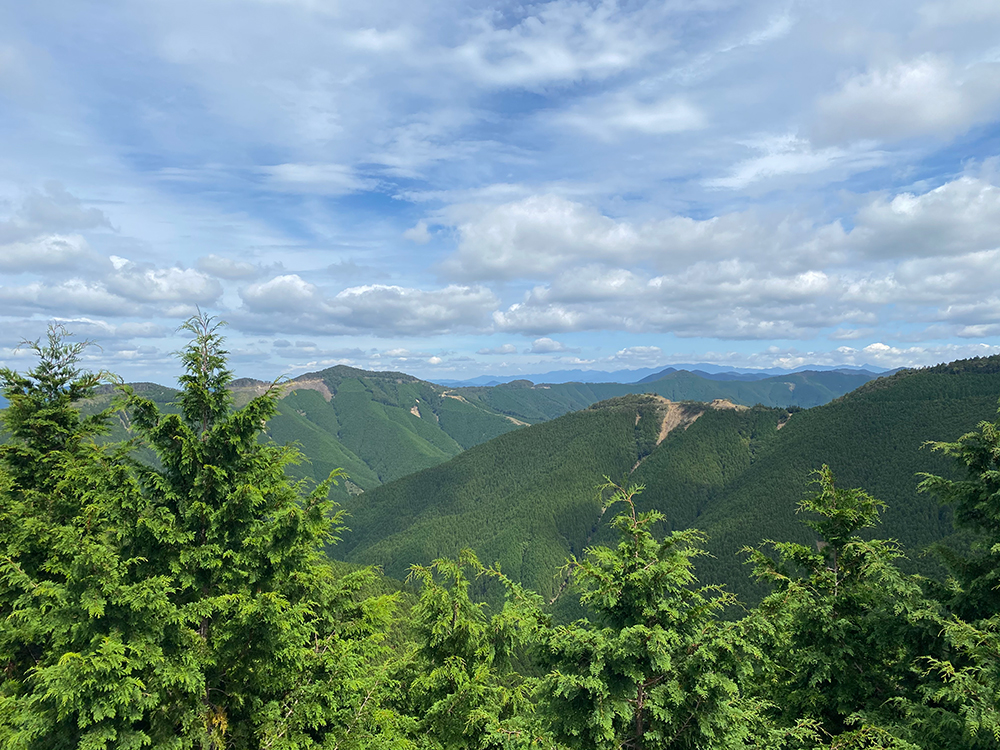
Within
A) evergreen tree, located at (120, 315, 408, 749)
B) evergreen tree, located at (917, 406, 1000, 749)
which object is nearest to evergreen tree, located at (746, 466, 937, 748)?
evergreen tree, located at (917, 406, 1000, 749)

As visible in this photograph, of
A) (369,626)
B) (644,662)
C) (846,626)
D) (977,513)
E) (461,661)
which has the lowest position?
(461,661)

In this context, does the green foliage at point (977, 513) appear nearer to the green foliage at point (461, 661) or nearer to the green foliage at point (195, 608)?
the green foliage at point (461, 661)

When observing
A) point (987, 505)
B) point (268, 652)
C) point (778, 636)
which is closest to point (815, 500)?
point (987, 505)

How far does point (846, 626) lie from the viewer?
605 inches

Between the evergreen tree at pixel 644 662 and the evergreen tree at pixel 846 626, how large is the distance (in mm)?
4701

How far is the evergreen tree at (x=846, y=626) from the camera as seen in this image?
14.5 meters

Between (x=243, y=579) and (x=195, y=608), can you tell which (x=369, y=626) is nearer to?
(x=243, y=579)

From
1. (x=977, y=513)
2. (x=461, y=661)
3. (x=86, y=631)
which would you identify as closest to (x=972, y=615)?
(x=977, y=513)

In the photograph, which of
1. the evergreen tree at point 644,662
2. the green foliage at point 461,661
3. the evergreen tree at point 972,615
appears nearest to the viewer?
the evergreen tree at point 644,662

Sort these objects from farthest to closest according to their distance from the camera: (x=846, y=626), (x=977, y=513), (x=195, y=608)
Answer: (x=977, y=513) < (x=846, y=626) < (x=195, y=608)

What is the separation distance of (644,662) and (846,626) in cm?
909

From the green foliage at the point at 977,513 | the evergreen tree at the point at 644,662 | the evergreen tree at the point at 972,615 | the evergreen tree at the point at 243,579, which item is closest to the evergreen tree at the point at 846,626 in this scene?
the evergreen tree at the point at 972,615

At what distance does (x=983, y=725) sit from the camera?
11.0 meters

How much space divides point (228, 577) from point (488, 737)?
770cm
